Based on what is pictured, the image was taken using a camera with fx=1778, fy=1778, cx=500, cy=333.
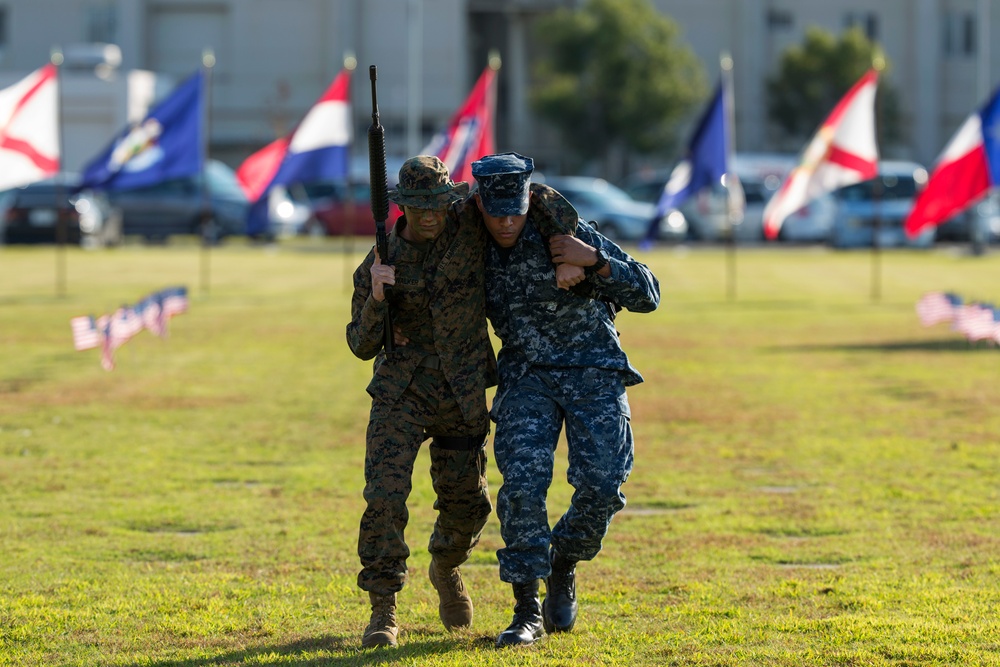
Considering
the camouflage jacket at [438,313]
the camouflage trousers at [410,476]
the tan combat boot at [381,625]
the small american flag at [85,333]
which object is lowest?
the tan combat boot at [381,625]

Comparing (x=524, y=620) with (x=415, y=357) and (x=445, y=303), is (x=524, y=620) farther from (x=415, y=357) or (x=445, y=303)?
(x=445, y=303)

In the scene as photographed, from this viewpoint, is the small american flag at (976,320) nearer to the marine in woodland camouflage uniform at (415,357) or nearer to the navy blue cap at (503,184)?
the marine in woodland camouflage uniform at (415,357)

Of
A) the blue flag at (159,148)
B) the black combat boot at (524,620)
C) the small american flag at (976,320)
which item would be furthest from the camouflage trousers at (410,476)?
the blue flag at (159,148)

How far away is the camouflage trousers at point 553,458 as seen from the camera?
20.8ft

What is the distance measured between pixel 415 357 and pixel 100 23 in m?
59.6

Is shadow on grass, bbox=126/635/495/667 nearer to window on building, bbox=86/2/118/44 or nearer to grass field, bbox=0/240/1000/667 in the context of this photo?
grass field, bbox=0/240/1000/667

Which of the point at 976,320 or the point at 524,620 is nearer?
the point at 524,620

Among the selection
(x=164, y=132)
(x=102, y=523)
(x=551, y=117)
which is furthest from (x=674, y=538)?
(x=551, y=117)

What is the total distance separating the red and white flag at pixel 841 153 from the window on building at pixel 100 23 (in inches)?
1717

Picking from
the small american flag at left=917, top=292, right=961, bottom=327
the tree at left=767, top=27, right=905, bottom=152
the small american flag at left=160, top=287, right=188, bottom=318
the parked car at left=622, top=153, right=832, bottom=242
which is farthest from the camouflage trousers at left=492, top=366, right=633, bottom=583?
the tree at left=767, top=27, right=905, bottom=152

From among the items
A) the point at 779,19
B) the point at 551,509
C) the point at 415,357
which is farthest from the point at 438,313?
the point at 779,19

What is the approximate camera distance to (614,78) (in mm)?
56469

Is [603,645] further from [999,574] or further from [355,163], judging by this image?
[355,163]

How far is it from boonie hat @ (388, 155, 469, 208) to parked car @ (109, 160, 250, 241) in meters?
38.8
